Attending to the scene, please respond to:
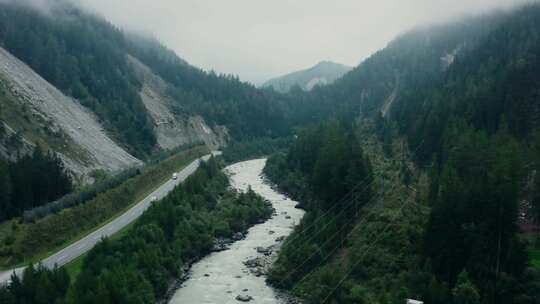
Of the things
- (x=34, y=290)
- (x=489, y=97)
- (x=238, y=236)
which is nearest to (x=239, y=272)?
(x=238, y=236)

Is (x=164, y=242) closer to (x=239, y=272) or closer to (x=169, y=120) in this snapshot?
(x=239, y=272)

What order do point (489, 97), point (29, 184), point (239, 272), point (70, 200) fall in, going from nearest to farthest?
point (239, 272), point (70, 200), point (29, 184), point (489, 97)

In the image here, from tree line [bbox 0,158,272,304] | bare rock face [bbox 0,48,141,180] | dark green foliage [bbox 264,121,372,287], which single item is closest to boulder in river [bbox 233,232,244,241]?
tree line [bbox 0,158,272,304]

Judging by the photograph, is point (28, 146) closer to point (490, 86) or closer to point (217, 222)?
point (217, 222)

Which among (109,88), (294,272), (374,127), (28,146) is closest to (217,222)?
(294,272)

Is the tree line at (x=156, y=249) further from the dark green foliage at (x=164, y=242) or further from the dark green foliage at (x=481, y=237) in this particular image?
the dark green foliage at (x=481, y=237)

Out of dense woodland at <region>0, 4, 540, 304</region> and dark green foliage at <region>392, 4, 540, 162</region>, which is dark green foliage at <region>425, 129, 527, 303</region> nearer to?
dense woodland at <region>0, 4, 540, 304</region>

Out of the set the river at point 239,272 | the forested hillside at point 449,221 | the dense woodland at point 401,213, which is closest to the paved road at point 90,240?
the dense woodland at point 401,213
